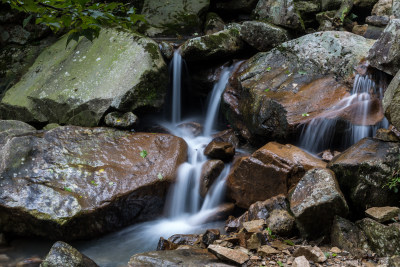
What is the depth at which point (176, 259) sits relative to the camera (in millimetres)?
3377

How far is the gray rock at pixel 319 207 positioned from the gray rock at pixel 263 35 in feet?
13.3

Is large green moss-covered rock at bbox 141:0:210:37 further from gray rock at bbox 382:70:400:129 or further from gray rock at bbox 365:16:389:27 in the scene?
gray rock at bbox 382:70:400:129

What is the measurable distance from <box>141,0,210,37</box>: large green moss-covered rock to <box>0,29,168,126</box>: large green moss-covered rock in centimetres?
187

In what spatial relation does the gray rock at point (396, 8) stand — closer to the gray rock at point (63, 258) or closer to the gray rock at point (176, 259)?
the gray rock at point (176, 259)

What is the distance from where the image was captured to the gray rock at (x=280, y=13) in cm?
741

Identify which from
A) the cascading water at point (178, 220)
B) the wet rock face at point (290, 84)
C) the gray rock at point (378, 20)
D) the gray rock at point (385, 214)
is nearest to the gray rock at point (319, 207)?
the gray rock at point (385, 214)

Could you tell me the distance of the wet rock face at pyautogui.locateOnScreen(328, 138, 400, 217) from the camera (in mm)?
3826

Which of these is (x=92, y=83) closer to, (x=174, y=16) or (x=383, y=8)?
(x=174, y=16)

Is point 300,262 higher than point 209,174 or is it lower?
lower

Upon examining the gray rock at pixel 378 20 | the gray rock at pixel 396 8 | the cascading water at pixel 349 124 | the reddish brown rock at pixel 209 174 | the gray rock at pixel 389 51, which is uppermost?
the gray rock at pixel 396 8

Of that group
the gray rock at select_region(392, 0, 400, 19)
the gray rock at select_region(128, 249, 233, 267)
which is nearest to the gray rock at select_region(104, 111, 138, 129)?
the gray rock at select_region(128, 249, 233, 267)

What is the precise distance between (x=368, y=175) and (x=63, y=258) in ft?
11.5

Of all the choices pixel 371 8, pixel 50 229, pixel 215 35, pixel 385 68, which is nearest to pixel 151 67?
pixel 215 35

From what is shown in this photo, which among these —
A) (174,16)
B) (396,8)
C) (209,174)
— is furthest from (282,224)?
(174,16)
